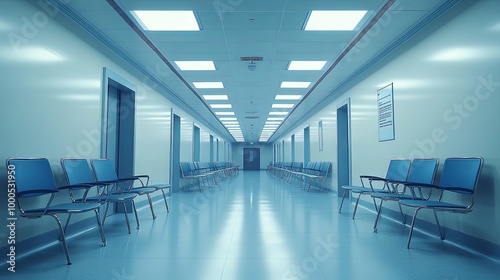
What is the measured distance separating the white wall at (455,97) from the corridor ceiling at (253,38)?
31 centimetres

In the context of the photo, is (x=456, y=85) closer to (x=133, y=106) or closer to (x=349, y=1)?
(x=349, y=1)

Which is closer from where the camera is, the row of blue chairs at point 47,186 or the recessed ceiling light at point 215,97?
the row of blue chairs at point 47,186

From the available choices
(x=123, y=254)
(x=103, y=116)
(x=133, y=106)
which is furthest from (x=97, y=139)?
(x=123, y=254)

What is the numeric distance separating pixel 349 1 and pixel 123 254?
347cm

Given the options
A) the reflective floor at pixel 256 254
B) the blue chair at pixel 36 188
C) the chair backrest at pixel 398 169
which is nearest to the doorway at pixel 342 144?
the chair backrest at pixel 398 169

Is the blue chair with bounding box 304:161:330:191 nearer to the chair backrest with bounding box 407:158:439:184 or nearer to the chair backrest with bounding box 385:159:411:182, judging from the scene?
the chair backrest with bounding box 385:159:411:182

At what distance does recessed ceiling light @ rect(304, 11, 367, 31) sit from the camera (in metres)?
3.44

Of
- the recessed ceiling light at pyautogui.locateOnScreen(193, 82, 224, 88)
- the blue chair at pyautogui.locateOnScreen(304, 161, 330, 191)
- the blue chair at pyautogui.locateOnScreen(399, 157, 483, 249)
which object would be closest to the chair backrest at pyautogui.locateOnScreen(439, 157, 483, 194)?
the blue chair at pyautogui.locateOnScreen(399, 157, 483, 249)

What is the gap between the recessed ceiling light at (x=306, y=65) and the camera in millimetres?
5133

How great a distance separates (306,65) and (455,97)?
268cm

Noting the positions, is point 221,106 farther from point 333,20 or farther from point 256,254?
point 256,254

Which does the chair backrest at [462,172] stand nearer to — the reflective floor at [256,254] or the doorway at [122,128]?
the reflective floor at [256,254]

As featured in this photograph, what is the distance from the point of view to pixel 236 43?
4207 millimetres

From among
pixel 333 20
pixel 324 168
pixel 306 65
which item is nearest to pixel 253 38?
pixel 333 20
